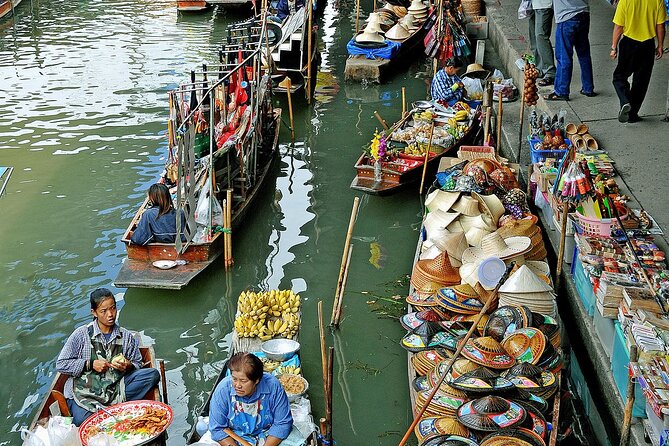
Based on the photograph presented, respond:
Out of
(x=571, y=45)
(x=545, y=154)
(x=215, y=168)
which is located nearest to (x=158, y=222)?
(x=215, y=168)

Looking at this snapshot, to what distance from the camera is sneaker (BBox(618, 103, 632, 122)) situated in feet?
28.1

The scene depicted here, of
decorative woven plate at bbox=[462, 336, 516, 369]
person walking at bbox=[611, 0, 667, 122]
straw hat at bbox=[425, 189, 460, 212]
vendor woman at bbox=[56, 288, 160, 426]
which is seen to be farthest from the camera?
person walking at bbox=[611, 0, 667, 122]

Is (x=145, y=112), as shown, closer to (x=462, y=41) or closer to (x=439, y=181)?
(x=462, y=41)

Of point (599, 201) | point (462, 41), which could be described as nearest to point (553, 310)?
point (599, 201)

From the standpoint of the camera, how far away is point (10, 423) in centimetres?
600

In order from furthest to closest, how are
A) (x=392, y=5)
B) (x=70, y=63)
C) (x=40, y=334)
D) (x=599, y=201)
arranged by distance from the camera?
(x=392, y=5) → (x=70, y=63) → (x=40, y=334) → (x=599, y=201)

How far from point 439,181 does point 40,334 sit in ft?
13.8

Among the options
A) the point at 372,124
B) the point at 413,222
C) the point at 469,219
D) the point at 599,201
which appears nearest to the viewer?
the point at 599,201

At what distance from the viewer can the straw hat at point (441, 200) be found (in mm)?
7863

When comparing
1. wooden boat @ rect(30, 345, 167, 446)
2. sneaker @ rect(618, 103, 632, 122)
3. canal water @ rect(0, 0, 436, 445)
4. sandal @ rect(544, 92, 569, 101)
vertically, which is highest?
sneaker @ rect(618, 103, 632, 122)

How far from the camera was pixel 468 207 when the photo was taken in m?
7.72

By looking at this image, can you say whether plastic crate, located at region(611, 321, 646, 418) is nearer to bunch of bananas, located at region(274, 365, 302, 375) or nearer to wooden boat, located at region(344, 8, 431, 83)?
bunch of bananas, located at region(274, 365, 302, 375)

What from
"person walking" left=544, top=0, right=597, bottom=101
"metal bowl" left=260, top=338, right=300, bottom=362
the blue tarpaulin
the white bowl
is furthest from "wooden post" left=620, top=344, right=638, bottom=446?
the blue tarpaulin

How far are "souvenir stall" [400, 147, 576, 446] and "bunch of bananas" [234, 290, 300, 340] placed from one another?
35.1 inches
